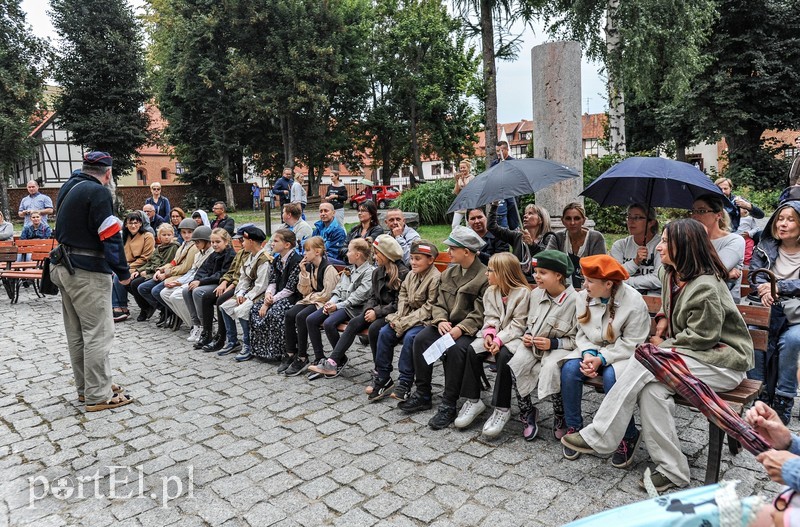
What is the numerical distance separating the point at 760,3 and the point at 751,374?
25170 mm

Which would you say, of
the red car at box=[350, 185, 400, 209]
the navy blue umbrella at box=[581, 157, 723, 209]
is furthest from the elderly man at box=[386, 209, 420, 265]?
the red car at box=[350, 185, 400, 209]

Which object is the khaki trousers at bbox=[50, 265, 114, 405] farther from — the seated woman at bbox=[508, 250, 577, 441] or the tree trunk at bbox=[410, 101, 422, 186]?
the tree trunk at bbox=[410, 101, 422, 186]

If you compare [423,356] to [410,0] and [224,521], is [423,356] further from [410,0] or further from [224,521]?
[410,0]

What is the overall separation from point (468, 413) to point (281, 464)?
154cm

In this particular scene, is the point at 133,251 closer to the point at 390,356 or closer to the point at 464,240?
the point at 390,356

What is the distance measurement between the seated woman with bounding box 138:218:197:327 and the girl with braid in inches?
253

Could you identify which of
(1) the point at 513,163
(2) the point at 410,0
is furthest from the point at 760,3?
(1) the point at 513,163

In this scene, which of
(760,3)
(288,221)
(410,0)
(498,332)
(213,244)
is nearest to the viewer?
(498,332)

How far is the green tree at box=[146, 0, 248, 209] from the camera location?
3014 cm

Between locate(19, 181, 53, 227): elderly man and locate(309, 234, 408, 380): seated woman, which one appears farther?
locate(19, 181, 53, 227): elderly man

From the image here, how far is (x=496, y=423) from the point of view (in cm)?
447

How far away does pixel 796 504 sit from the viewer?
83.2 inches

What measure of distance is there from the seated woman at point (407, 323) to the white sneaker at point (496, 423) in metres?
0.95

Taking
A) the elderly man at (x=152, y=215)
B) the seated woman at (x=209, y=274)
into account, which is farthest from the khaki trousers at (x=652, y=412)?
the elderly man at (x=152, y=215)
